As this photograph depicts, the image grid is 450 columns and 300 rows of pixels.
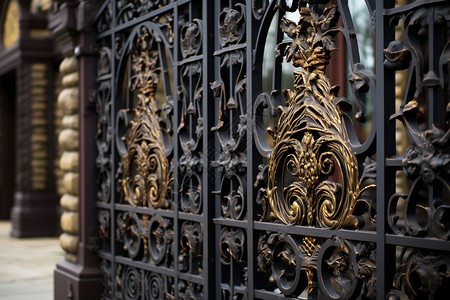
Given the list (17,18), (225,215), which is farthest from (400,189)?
(17,18)

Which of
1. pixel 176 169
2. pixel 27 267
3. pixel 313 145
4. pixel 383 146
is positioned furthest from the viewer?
pixel 27 267

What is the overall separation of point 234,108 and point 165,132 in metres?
0.94

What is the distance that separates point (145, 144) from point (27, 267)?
13.5ft

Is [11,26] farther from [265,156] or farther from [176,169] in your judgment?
[265,156]

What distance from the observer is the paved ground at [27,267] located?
6.24 m

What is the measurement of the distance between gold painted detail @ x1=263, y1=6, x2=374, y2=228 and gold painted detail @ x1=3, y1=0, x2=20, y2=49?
33.9ft

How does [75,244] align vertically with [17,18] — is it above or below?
below


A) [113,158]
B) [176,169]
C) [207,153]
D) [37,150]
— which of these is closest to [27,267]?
[113,158]

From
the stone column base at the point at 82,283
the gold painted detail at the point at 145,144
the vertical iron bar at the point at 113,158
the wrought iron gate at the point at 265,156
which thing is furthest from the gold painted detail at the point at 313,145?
the stone column base at the point at 82,283

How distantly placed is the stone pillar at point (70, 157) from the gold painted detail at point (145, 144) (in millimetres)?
809

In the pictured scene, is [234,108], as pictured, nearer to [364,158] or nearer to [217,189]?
[217,189]

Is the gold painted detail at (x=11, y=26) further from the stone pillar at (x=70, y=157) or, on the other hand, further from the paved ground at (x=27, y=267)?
the stone pillar at (x=70, y=157)

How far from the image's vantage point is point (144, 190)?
448cm

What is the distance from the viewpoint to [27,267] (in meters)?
7.89
